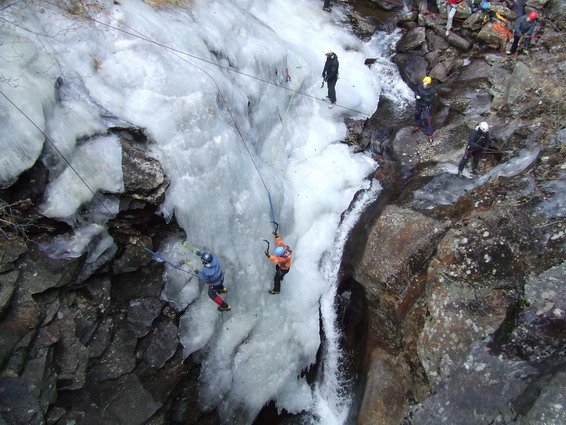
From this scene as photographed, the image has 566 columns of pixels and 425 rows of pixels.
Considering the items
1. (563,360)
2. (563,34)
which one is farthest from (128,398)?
(563,34)

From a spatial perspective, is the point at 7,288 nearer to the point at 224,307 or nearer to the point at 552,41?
the point at 224,307

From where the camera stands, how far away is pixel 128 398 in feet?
22.2

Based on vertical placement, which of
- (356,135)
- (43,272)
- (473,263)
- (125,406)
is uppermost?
(473,263)

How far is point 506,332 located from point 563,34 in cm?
977

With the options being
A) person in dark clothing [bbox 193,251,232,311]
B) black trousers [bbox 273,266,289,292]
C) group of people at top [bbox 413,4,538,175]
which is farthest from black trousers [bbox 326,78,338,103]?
person in dark clothing [bbox 193,251,232,311]

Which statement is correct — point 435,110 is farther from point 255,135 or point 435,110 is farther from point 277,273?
point 277,273

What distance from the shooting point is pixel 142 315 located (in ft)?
22.9

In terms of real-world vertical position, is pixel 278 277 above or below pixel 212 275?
below

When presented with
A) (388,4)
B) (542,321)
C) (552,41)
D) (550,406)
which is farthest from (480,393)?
(388,4)

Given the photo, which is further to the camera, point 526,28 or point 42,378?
point 526,28

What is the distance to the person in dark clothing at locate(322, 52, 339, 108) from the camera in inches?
446

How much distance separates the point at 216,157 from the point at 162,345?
11.2 ft

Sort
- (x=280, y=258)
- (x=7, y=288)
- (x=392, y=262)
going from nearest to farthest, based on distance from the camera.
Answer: (x=7, y=288) → (x=280, y=258) → (x=392, y=262)

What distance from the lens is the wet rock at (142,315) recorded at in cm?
692
